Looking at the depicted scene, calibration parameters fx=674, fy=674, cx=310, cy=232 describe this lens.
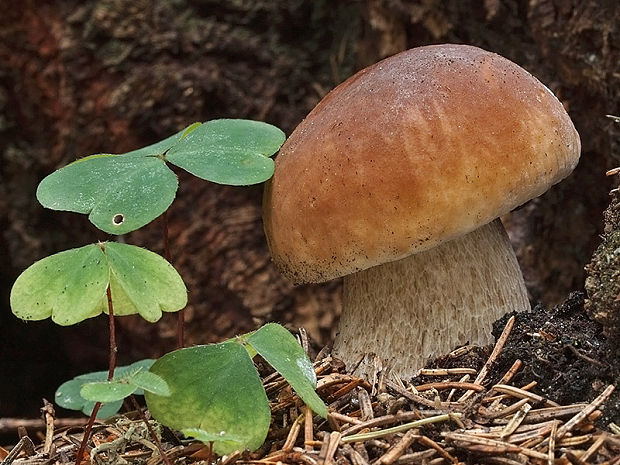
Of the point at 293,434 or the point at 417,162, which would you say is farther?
the point at 417,162

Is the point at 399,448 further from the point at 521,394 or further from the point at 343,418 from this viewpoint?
the point at 521,394

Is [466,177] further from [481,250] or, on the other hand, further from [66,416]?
[66,416]

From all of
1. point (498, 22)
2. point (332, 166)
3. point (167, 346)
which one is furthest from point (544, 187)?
point (167, 346)

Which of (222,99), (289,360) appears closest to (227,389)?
(289,360)

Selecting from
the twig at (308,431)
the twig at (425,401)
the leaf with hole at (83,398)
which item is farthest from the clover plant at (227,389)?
the leaf with hole at (83,398)

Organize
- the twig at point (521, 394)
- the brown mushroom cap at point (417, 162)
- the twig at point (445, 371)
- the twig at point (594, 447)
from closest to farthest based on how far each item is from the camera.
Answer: the twig at point (594, 447), the twig at point (521, 394), the brown mushroom cap at point (417, 162), the twig at point (445, 371)

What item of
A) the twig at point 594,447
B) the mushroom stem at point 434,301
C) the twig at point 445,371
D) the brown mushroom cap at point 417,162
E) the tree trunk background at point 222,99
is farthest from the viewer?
the tree trunk background at point 222,99

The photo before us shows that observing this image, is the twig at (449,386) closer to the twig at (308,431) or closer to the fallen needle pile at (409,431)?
the fallen needle pile at (409,431)
